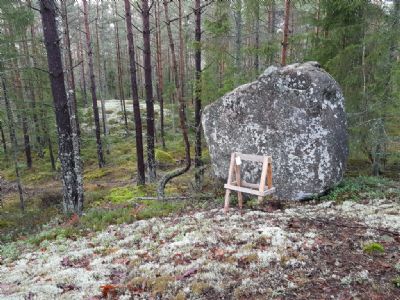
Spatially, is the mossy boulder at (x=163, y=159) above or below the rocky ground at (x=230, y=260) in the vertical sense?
below

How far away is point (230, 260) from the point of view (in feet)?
18.0

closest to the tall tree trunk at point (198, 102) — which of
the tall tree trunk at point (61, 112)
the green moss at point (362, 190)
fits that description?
the tall tree trunk at point (61, 112)

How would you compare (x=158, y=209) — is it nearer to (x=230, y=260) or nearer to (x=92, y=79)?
(x=230, y=260)

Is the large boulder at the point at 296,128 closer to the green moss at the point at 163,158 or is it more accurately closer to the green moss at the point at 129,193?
the green moss at the point at 129,193

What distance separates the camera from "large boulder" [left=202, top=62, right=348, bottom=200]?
9.68m

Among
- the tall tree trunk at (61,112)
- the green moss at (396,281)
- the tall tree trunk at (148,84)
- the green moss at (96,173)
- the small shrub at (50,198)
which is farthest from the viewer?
the green moss at (96,173)

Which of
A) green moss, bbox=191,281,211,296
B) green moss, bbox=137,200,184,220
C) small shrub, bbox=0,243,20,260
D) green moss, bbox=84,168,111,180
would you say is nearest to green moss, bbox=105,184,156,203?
green moss, bbox=137,200,184,220

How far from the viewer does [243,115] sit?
10516 mm

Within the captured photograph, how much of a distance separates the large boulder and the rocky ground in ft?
5.15

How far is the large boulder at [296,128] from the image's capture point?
9680mm

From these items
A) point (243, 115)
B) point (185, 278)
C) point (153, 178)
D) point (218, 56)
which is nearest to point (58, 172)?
point (153, 178)

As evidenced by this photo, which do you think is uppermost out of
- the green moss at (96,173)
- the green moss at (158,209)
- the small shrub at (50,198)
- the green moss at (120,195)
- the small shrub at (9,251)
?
the green moss at (158,209)

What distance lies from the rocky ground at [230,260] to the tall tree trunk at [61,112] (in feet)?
8.42

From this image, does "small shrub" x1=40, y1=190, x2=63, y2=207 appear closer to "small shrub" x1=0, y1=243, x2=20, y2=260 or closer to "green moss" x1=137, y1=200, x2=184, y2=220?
"small shrub" x1=0, y1=243, x2=20, y2=260
